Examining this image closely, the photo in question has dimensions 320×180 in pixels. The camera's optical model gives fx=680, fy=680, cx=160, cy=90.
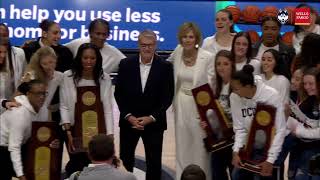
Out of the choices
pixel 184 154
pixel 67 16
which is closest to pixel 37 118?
pixel 184 154

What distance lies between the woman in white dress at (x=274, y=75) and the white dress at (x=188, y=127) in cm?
63

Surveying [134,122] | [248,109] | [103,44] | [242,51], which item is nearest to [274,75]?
[242,51]

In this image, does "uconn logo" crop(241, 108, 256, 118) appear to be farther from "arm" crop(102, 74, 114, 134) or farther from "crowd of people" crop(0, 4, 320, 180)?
"arm" crop(102, 74, 114, 134)

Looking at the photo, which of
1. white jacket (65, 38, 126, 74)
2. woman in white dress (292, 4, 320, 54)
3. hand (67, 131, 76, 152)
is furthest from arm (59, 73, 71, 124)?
woman in white dress (292, 4, 320, 54)

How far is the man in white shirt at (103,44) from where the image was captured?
584 cm

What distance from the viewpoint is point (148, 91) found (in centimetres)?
578

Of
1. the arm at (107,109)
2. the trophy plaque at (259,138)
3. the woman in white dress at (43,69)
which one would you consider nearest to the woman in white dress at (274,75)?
the trophy plaque at (259,138)

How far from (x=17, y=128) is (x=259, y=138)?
6.04ft

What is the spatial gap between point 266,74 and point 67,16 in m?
5.40

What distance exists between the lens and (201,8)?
1052 centimetres

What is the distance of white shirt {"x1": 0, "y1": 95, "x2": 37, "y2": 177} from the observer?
16.8 ft

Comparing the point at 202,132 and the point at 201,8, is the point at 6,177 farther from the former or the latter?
the point at 201,8

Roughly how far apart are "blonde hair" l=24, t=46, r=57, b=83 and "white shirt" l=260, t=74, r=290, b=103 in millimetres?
1760

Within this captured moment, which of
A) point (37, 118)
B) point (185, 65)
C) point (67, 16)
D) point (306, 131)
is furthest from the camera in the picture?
point (67, 16)
